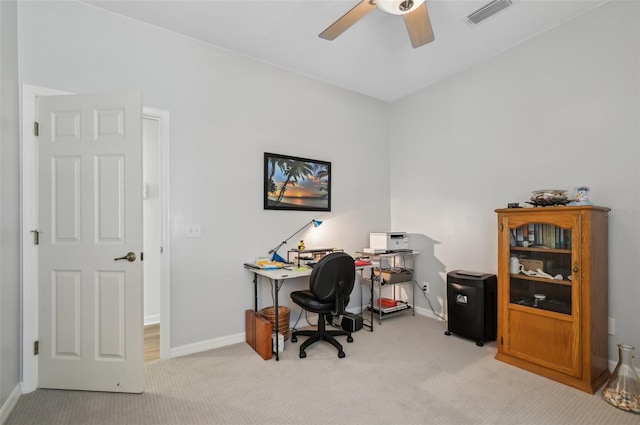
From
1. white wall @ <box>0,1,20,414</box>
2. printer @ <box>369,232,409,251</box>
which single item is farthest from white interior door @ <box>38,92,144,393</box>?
printer @ <box>369,232,409,251</box>

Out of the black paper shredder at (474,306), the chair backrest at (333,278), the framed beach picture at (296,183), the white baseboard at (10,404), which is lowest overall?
the white baseboard at (10,404)

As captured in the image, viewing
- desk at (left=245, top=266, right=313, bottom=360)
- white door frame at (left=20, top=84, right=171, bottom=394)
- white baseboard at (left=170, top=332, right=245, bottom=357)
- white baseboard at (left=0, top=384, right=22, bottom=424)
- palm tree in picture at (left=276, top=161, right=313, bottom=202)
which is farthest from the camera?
palm tree in picture at (left=276, top=161, right=313, bottom=202)

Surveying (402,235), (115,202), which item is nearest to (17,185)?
(115,202)

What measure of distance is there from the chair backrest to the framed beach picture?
100 cm

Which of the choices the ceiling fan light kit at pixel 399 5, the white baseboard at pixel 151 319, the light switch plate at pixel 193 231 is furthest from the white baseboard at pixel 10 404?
the ceiling fan light kit at pixel 399 5

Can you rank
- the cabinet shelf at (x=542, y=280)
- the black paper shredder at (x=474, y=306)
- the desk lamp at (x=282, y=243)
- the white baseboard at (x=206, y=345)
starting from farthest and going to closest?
the desk lamp at (x=282, y=243), the black paper shredder at (x=474, y=306), the white baseboard at (x=206, y=345), the cabinet shelf at (x=542, y=280)

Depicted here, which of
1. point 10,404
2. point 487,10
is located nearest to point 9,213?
point 10,404

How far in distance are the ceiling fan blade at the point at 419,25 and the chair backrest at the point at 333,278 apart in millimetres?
1773

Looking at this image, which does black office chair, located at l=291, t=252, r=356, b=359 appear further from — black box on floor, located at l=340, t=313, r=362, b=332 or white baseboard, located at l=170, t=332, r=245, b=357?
white baseboard, located at l=170, t=332, r=245, b=357

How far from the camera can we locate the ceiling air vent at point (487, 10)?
2.42 m

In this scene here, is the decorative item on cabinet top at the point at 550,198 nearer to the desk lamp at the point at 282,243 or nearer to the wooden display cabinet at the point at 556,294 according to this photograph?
the wooden display cabinet at the point at 556,294

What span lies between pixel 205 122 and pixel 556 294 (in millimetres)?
3305

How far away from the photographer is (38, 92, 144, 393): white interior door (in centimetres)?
220

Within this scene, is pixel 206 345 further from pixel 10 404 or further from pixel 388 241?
pixel 388 241
